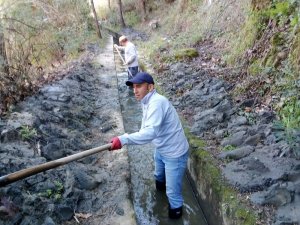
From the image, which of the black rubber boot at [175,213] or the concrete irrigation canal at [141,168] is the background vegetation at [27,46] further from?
the black rubber boot at [175,213]

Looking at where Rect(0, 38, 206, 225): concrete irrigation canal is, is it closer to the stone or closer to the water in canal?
the water in canal

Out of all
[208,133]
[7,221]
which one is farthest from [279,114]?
[7,221]

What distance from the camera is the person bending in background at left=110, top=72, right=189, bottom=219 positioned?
3.79m

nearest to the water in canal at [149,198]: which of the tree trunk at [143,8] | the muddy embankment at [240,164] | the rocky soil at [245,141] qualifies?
the muddy embankment at [240,164]

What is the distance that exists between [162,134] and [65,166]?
64.1 inches

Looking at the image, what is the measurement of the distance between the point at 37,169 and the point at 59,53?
426 inches

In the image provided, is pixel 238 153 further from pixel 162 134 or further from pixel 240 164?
pixel 162 134

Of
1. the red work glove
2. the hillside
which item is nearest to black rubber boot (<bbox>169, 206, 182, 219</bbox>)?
the hillside

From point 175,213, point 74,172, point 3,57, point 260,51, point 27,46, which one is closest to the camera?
point 175,213

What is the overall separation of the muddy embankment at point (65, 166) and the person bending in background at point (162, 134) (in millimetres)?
685

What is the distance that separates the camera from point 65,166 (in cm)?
480

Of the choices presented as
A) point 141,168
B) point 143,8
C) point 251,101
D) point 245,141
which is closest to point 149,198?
point 141,168

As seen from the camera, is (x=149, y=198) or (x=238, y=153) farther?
(x=149, y=198)

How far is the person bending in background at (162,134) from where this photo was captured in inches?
149
